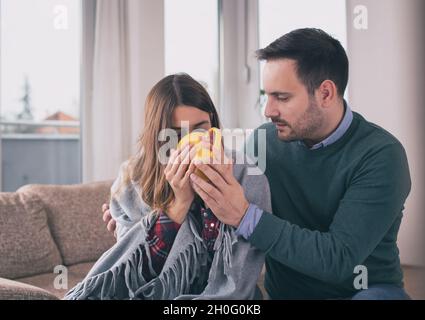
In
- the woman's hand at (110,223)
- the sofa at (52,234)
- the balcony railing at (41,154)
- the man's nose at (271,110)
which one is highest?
the man's nose at (271,110)

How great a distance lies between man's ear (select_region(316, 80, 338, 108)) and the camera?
793 millimetres

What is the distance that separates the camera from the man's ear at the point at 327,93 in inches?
31.2

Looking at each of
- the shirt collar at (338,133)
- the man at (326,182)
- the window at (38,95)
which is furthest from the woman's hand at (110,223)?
the window at (38,95)

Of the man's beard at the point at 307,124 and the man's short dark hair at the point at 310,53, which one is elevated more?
the man's short dark hair at the point at 310,53

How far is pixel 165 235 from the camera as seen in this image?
2.35 ft

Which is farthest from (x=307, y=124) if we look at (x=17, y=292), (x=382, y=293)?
(x=17, y=292)

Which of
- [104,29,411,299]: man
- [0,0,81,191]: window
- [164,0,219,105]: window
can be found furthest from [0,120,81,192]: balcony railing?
[104,29,411,299]: man

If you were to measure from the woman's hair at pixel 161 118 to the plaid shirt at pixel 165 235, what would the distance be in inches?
1.1

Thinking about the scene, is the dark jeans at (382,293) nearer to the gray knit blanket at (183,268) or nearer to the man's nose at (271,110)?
the gray knit blanket at (183,268)

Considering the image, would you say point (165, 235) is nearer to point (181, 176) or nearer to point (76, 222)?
point (181, 176)

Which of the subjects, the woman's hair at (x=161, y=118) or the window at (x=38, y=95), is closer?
the woman's hair at (x=161, y=118)
